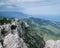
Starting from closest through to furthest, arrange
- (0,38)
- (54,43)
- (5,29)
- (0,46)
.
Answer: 1. (0,46)
2. (0,38)
3. (5,29)
4. (54,43)

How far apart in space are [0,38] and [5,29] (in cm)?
871

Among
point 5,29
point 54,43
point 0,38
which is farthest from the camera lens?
point 54,43

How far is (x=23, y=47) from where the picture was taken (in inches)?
2405

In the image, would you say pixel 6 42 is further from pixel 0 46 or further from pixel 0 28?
pixel 0 28

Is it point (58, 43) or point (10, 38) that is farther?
point (58, 43)

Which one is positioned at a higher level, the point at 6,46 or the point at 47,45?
the point at 6,46

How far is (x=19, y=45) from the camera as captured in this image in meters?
59.7

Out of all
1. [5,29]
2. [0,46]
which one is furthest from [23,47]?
[5,29]

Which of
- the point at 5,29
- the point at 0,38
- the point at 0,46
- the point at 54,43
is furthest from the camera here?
the point at 54,43

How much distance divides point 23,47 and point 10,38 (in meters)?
4.66

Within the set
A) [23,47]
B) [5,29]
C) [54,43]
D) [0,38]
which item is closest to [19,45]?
[23,47]

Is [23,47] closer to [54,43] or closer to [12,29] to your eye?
[12,29]

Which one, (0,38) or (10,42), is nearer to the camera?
(10,42)

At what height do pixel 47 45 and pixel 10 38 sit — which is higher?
pixel 10 38
